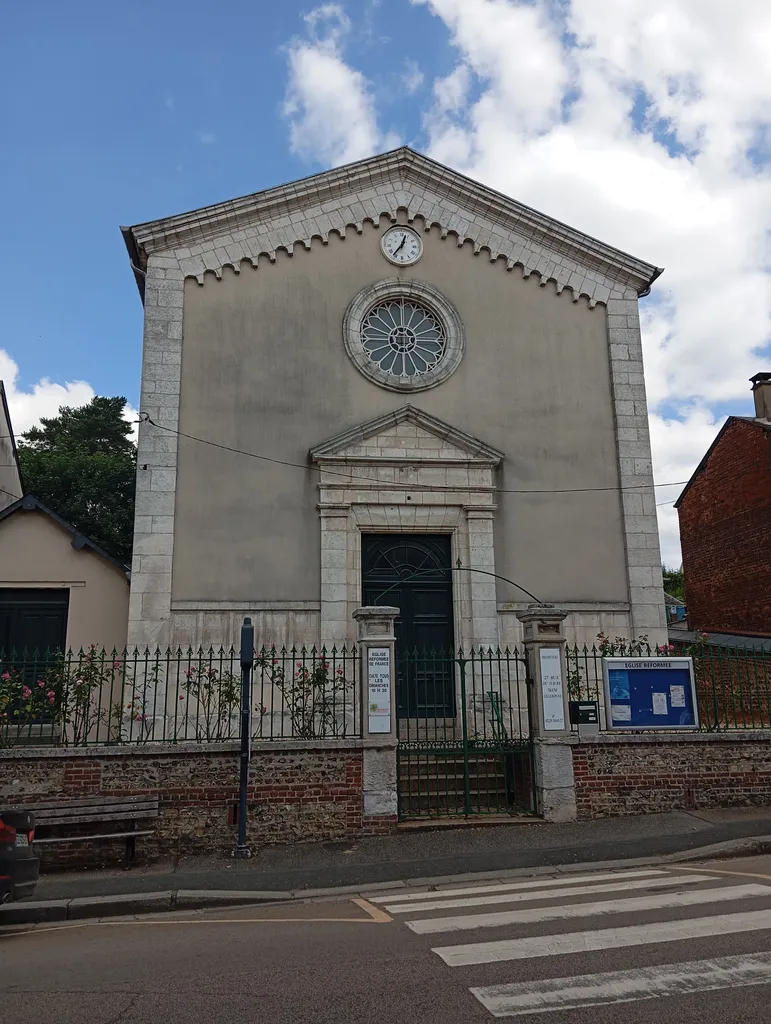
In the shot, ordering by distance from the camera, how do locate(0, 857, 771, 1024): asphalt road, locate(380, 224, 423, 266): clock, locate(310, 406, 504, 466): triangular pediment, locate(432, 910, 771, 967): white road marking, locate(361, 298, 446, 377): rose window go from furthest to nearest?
locate(380, 224, 423, 266): clock < locate(361, 298, 446, 377): rose window < locate(310, 406, 504, 466): triangular pediment < locate(432, 910, 771, 967): white road marking < locate(0, 857, 771, 1024): asphalt road

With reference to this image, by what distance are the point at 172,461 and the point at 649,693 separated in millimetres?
7883

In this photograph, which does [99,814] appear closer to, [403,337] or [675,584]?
[403,337]

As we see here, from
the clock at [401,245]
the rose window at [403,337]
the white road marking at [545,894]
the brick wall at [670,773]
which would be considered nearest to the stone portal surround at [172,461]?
the rose window at [403,337]

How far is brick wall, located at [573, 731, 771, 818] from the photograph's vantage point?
10.2 metres

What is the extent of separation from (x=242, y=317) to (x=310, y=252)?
1.72 meters

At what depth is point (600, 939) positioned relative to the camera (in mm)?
5762

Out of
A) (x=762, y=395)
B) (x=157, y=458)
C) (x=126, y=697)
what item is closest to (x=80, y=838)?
(x=126, y=697)

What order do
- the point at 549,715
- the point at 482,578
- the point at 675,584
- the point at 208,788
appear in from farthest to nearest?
1. the point at 675,584
2. the point at 482,578
3. the point at 549,715
4. the point at 208,788

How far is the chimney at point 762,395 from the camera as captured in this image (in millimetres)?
21422

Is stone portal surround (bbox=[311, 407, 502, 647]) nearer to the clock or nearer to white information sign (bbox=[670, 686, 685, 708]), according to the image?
the clock

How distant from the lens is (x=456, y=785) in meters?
10.7

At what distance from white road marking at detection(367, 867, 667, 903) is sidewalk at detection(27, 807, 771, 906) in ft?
1.39

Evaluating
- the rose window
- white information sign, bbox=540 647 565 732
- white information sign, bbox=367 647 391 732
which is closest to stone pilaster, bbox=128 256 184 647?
the rose window

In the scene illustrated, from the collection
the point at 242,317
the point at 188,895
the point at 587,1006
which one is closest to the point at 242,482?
the point at 242,317
